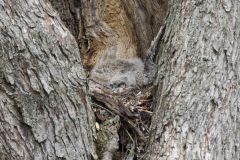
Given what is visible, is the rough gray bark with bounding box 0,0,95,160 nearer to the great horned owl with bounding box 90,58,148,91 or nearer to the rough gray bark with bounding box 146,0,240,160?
the rough gray bark with bounding box 146,0,240,160

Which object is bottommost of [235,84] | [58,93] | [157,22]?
[235,84]

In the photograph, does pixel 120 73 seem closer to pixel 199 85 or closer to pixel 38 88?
pixel 199 85

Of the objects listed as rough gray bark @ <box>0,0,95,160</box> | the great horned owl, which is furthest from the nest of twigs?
rough gray bark @ <box>0,0,95,160</box>

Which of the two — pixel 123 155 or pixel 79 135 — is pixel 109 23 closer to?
pixel 123 155

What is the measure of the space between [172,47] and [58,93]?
779 mm

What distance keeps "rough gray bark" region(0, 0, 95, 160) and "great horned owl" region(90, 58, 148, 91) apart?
35.2 inches

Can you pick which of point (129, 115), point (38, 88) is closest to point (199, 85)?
point (129, 115)

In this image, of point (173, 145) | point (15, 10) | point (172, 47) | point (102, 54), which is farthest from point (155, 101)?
point (15, 10)

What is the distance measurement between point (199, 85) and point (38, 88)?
80 centimetres

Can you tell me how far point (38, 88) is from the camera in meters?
2.02

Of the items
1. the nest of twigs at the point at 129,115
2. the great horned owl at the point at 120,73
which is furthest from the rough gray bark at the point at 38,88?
the great horned owl at the point at 120,73

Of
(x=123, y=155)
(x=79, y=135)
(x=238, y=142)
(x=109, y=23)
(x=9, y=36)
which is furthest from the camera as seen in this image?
(x=109, y=23)

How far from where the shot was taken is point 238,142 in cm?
228

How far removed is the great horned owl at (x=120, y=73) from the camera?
3041mm
